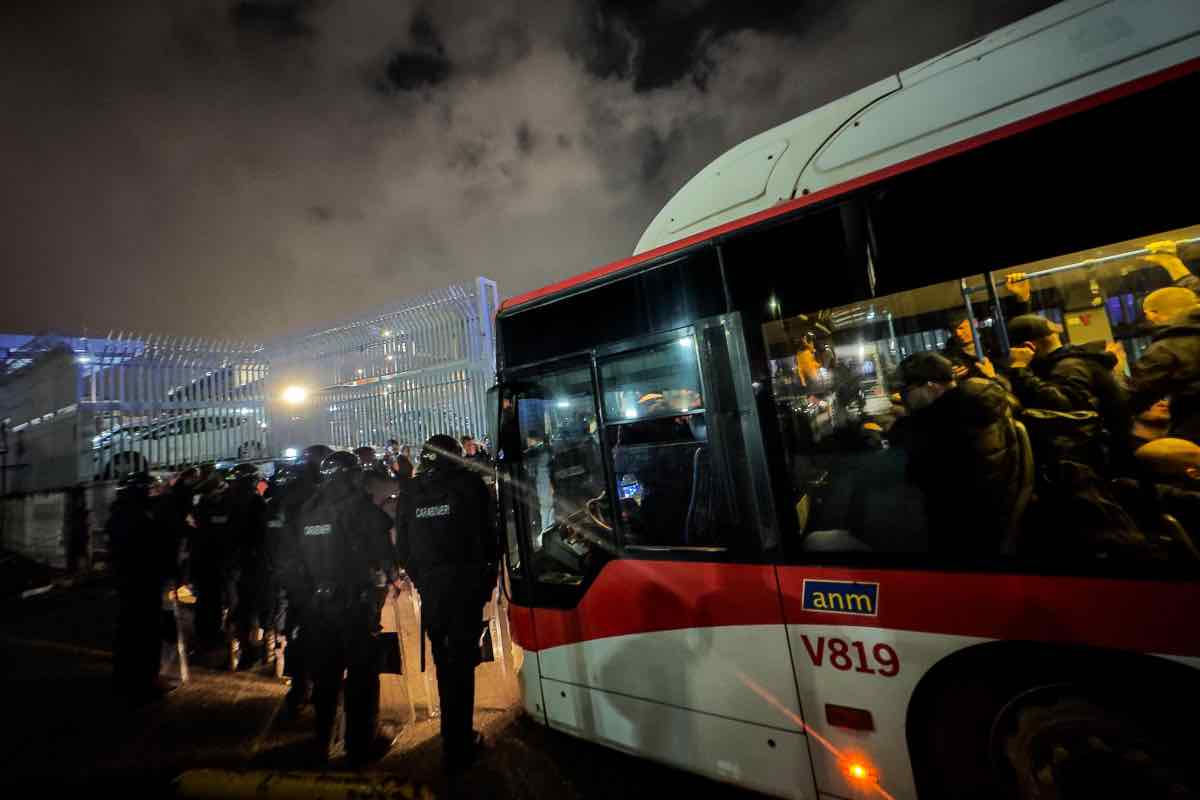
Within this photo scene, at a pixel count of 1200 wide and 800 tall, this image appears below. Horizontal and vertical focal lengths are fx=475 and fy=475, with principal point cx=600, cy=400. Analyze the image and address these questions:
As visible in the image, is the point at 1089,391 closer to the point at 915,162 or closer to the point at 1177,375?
the point at 1177,375

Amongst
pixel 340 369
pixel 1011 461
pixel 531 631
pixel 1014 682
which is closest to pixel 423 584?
pixel 531 631

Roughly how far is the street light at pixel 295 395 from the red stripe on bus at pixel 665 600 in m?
11.8

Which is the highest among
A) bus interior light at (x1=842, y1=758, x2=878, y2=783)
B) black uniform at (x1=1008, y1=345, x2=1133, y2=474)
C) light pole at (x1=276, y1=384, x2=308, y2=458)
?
light pole at (x1=276, y1=384, x2=308, y2=458)

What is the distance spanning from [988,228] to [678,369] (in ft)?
4.83

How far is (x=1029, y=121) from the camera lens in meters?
1.98

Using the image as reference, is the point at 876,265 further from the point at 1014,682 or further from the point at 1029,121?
the point at 1014,682

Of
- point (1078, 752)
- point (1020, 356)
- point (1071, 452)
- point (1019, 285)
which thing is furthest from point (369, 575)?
point (1019, 285)

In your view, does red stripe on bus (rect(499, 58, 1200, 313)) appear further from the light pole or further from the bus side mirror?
the light pole

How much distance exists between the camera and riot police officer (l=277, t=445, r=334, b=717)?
12.0 ft

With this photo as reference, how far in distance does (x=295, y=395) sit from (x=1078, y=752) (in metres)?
14.4

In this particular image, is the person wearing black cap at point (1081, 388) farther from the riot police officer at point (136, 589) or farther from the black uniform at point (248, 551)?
the riot police officer at point (136, 589)

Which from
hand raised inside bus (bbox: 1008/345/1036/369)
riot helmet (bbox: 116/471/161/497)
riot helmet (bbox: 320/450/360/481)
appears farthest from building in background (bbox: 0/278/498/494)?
hand raised inside bus (bbox: 1008/345/1036/369)

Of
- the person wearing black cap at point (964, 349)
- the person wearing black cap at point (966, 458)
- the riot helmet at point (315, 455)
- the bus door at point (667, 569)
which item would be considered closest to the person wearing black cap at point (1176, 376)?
the person wearing black cap at point (966, 458)

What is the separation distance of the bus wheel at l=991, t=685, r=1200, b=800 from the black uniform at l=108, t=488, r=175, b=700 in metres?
6.81
